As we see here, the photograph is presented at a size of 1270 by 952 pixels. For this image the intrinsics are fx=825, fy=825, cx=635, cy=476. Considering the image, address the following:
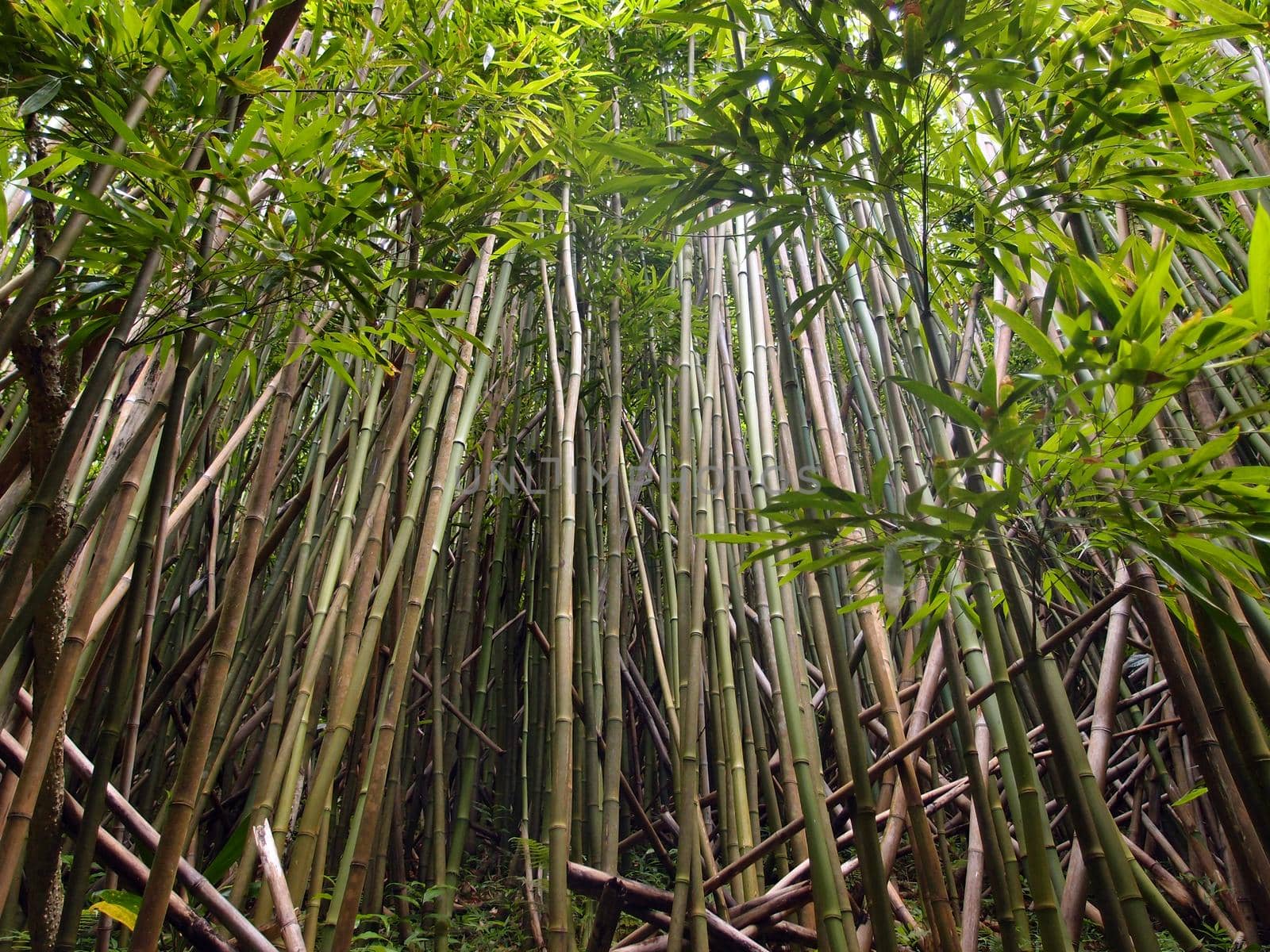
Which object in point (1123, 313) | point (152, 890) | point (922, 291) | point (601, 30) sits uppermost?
point (601, 30)

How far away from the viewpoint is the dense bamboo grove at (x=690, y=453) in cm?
87

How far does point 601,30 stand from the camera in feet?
7.32

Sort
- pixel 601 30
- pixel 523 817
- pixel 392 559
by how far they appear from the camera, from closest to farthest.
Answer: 1. pixel 392 559
2. pixel 523 817
3. pixel 601 30

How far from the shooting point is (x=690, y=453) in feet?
4.89

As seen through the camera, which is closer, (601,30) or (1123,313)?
(1123,313)

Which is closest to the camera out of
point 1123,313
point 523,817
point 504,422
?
point 1123,313

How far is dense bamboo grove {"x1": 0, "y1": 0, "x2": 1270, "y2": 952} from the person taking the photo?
2.86 ft

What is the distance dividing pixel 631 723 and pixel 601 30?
79.8 inches

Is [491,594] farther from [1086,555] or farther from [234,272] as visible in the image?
[1086,555]

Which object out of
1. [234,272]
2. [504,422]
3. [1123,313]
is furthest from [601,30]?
[1123,313]

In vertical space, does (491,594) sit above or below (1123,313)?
above

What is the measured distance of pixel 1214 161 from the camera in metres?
1.73

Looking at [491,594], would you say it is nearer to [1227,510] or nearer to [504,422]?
[504,422]

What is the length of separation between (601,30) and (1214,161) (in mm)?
1501
